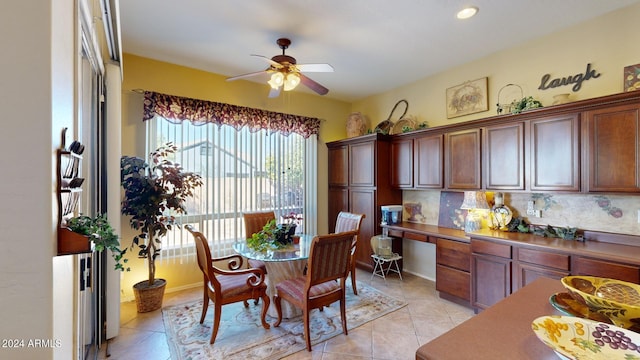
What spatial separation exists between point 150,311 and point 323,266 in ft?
7.04

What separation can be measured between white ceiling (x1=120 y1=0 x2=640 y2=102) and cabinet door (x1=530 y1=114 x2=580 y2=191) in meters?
1.00

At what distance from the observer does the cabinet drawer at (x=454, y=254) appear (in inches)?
122

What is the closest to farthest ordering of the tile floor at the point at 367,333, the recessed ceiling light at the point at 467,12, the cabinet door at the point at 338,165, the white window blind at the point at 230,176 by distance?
1. the tile floor at the point at 367,333
2. the recessed ceiling light at the point at 467,12
3. the white window blind at the point at 230,176
4. the cabinet door at the point at 338,165

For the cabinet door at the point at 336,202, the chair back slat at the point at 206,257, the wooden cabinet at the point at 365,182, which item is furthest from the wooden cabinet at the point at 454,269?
the chair back slat at the point at 206,257

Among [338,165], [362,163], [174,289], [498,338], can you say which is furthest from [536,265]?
[174,289]

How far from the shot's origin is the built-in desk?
82 centimetres

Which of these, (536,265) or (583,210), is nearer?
(536,265)

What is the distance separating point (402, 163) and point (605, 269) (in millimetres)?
2396

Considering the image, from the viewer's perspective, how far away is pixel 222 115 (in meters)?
3.75


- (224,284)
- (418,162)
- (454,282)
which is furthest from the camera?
(418,162)

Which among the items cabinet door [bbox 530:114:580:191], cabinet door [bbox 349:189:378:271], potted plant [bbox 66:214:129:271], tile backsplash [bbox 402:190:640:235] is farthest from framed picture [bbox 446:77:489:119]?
potted plant [bbox 66:214:129:271]

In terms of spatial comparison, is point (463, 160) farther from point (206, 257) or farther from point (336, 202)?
point (206, 257)

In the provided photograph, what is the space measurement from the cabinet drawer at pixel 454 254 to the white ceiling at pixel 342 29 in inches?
91.0

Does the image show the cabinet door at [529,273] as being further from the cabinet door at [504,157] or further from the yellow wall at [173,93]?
the yellow wall at [173,93]
